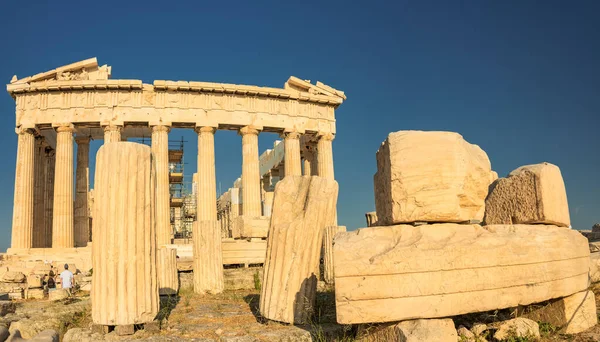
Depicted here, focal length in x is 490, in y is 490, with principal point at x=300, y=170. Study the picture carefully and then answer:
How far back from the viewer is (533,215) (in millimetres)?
5477

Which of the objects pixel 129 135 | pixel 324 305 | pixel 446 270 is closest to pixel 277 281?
pixel 324 305

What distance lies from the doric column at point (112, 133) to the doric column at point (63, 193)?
1742 millimetres

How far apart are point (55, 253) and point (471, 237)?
2091cm

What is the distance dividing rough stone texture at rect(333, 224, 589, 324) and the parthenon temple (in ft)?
63.4

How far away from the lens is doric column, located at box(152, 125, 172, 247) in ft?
74.0

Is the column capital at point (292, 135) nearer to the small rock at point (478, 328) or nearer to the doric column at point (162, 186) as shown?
the doric column at point (162, 186)

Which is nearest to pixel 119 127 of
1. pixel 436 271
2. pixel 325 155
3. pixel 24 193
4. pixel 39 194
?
pixel 24 193

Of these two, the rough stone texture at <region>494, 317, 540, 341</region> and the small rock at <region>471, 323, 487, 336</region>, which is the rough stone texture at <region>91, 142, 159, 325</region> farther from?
the rough stone texture at <region>494, 317, 540, 341</region>

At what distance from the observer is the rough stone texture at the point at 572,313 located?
5.21m

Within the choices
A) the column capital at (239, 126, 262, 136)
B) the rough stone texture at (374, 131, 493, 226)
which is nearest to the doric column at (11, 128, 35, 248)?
the column capital at (239, 126, 262, 136)

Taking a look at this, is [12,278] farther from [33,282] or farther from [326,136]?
[326,136]

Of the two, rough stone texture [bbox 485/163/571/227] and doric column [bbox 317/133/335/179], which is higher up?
doric column [bbox 317/133/335/179]

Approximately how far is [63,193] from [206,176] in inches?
257

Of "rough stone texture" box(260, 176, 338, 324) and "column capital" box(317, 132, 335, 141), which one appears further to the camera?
"column capital" box(317, 132, 335, 141)
